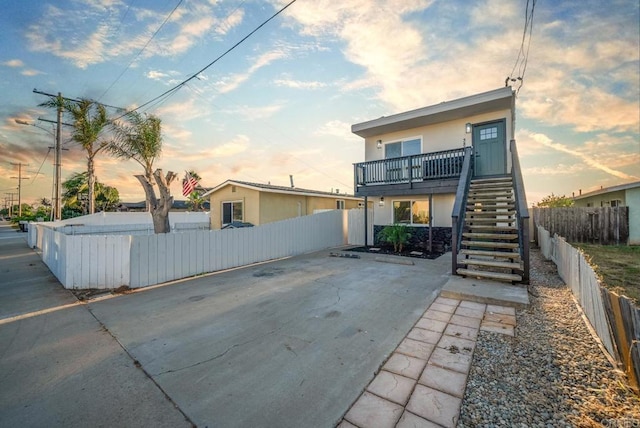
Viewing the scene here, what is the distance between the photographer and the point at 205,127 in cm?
1147

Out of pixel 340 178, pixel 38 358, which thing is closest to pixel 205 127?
pixel 38 358

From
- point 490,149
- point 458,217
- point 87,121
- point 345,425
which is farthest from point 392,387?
point 87,121

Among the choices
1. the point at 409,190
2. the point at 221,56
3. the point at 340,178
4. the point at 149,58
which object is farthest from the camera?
the point at 340,178

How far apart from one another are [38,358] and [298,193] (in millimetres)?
12724

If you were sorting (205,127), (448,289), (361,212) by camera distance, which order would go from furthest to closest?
(361,212), (205,127), (448,289)

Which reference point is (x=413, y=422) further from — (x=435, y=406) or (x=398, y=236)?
(x=398, y=236)

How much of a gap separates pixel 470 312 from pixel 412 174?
6.54 meters

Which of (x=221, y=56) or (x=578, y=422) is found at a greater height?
(x=221, y=56)

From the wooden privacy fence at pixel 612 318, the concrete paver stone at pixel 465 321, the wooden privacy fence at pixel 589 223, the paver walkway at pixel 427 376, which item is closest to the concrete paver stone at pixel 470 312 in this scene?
the paver walkway at pixel 427 376

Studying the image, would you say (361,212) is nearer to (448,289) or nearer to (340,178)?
(448,289)

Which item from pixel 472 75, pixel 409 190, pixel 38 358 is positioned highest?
pixel 472 75

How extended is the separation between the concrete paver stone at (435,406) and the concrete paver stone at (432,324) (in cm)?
135

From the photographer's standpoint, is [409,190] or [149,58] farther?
[409,190]

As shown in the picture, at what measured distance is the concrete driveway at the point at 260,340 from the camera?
213 cm
